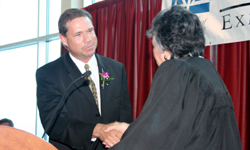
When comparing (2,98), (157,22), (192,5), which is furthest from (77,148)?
(2,98)

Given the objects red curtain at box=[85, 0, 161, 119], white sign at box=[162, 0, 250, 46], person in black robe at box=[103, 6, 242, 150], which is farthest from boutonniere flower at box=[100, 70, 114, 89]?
red curtain at box=[85, 0, 161, 119]

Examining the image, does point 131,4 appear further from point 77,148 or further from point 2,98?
point 2,98

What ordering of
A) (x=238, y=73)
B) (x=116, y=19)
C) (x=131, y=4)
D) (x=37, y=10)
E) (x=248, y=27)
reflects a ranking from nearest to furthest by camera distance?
(x=248, y=27) → (x=238, y=73) → (x=131, y=4) → (x=116, y=19) → (x=37, y=10)

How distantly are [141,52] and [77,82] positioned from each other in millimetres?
1467

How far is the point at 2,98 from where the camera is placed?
243 inches

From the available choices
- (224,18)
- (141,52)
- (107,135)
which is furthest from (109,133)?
(141,52)

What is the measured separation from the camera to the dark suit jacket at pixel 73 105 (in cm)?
177

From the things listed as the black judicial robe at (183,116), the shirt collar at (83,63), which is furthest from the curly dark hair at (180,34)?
the shirt collar at (83,63)

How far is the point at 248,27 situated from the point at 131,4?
161 centimetres

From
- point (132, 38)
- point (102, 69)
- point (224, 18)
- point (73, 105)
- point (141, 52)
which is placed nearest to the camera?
point (73, 105)

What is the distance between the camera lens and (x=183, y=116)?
106cm

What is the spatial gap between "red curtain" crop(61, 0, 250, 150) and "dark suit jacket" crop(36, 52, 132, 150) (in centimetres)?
107

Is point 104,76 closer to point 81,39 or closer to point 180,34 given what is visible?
point 81,39

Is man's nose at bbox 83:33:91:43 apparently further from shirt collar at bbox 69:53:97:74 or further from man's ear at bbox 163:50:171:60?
man's ear at bbox 163:50:171:60
